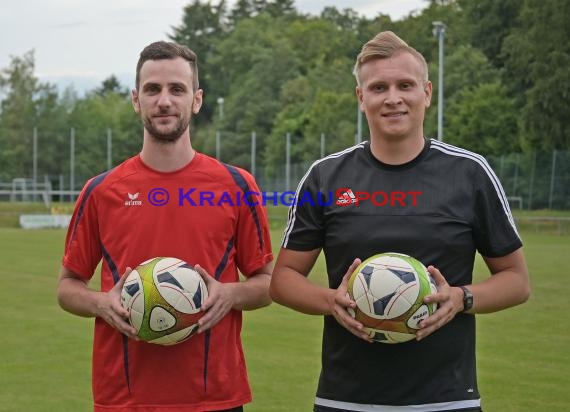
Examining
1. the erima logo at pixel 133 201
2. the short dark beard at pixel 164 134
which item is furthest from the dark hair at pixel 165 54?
the erima logo at pixel 133 201

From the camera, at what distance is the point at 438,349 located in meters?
4.18

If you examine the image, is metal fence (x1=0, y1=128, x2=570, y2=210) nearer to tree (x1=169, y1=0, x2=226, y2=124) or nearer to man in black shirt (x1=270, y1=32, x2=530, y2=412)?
tree (x1=169, y1=0, x2=226, y2=124)

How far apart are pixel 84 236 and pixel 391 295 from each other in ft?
5.30

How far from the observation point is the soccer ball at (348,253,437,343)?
3.98 metres

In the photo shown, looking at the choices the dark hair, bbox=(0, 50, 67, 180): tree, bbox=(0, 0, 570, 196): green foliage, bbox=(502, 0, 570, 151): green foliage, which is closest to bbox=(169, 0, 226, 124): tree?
bbox=(0, 0, 570, 196): green foliage

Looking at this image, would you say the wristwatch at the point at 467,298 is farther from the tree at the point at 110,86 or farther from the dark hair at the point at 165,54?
the tree at the point at 110,86

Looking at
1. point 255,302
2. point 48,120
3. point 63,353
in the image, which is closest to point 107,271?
point 255,302

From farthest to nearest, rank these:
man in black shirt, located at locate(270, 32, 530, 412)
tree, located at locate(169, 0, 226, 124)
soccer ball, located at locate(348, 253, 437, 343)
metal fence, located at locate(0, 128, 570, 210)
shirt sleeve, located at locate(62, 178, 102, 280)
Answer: tree, located at locate(169, 0, 226, 124) < metal fence, located at locate(0, 128, 570, 210) < shirt sleeve, located at locate(62, 178, 102, 280) < man in black shirt, located at locate(270, 32, 530, 412) < soccer ball, located at locate(348, 253, 437, 343)

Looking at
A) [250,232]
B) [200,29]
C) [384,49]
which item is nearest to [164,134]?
[250,232]

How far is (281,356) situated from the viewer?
11.4 meters

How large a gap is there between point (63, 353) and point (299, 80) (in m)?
78.2

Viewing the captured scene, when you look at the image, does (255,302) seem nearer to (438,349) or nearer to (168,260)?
(168,260)

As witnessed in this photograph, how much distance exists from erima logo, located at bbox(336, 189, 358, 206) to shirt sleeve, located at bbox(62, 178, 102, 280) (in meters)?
1.26

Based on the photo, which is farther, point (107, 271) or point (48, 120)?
point (48, 120)
